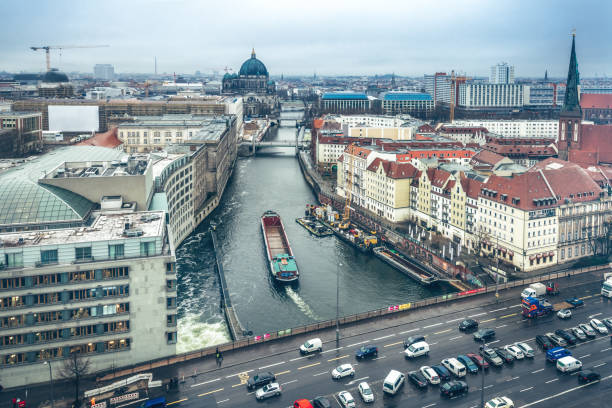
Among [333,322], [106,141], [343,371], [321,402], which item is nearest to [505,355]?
[343,371]

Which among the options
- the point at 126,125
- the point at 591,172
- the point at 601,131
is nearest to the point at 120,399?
the point at 591,172

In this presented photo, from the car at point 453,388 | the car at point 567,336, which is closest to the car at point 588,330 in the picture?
the car at point 567,336

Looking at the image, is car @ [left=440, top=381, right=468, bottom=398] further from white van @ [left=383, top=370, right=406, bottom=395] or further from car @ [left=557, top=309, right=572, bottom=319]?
car @ [left=557, top=309, right=572, bottom=319]

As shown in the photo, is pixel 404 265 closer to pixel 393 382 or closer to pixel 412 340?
pixel 412 340

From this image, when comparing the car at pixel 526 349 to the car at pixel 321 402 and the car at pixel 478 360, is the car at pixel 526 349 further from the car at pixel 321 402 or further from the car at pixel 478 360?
the car at pixel 321 402

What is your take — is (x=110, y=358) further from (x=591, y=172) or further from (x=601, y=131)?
(x=601, y=131)

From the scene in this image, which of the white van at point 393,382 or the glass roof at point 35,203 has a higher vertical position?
the glass roof at point 35,203
